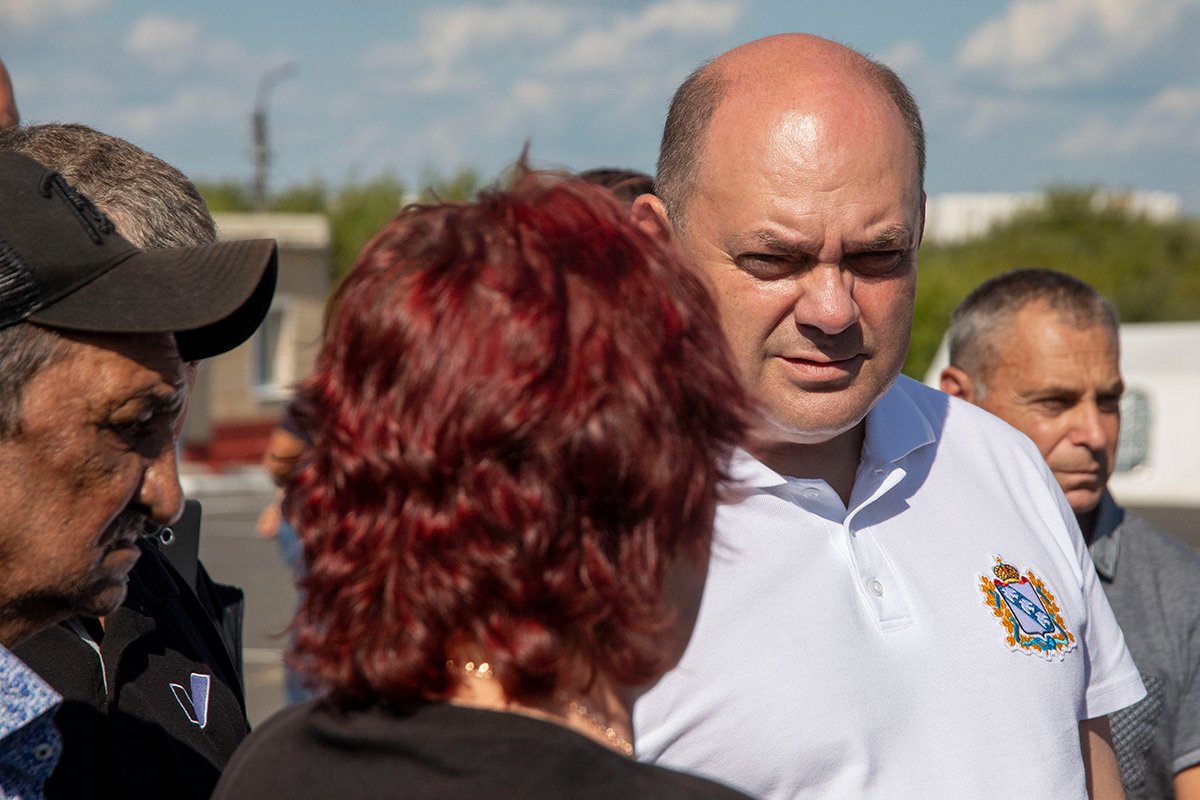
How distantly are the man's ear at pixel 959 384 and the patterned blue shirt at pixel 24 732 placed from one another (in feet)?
8.53

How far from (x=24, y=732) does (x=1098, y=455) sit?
2675 mm

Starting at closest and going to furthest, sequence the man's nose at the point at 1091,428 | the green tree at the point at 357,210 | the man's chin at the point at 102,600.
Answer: the man's chin at the point at 102,600 → the man's nose at the point at 1091,428 → the green tree at the point at 357,210

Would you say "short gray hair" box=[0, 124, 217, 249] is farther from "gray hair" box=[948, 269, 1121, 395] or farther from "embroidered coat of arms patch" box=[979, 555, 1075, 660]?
"gray hair" box=[948, 269, 1121, 395]

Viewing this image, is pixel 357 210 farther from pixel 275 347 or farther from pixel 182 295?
pixel 182 295

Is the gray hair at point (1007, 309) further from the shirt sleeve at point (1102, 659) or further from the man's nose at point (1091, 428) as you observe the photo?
the shirt sleeve at point (1102, 659)

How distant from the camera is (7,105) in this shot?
3.06 m

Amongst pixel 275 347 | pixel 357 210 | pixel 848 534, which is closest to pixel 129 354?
pixel 848 534

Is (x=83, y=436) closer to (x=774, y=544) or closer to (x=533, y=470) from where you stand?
(x=533, y=470)

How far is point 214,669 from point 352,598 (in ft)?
3.01

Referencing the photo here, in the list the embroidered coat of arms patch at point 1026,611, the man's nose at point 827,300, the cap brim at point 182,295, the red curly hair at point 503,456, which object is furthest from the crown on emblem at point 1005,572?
the cap brim at point 182,295

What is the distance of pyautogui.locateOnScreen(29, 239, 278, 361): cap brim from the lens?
156 centimetres

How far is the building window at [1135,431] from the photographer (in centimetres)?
2086

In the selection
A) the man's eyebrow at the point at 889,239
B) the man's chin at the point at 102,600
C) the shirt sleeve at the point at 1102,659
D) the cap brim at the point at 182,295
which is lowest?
the shirt sleeve at the point at 1102,659

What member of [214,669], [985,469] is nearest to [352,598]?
[214,669]
